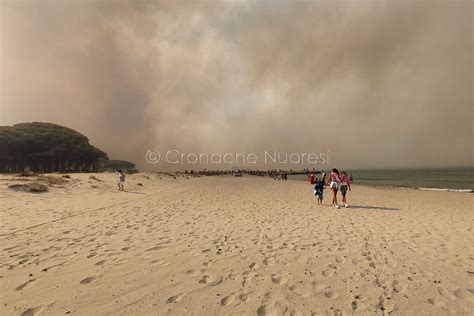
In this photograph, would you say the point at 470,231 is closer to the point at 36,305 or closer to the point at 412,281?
the point at 412,281

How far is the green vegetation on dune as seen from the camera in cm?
8144

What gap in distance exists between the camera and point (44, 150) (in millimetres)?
88062

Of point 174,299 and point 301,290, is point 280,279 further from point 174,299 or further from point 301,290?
point 174,299

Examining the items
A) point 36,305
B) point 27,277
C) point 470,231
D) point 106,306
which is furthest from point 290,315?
point 470,231

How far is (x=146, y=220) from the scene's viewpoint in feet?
40.9

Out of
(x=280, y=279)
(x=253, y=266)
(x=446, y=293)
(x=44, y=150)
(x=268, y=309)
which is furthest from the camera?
(x=44, y=150)

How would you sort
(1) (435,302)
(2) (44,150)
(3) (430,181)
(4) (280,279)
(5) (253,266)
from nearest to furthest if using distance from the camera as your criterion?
(1) (435,302), (4) (280,279), (5) (253,266), (3) (430,181), (2) (44,150)

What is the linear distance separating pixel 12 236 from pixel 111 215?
4.86 meters

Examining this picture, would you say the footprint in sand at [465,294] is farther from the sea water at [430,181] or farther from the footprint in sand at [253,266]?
the sea water at [430,181]

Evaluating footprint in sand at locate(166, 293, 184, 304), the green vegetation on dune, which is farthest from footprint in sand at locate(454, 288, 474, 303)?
the green vegetation on dune

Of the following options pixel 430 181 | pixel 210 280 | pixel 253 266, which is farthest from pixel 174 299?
pixel 430 181

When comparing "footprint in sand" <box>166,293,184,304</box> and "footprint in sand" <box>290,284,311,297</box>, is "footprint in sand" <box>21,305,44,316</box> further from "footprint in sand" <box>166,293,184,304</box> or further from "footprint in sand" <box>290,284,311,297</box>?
"footprint in sand" <box>290,284,311,297</box>

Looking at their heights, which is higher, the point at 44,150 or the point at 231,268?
the point at 44,150

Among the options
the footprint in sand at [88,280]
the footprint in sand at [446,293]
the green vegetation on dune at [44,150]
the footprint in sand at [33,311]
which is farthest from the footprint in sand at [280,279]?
the green vegetation on dune at [44,150]
